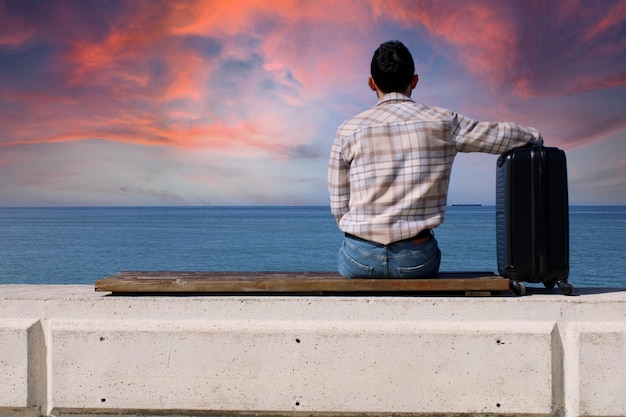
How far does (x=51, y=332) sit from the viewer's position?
2.93 m

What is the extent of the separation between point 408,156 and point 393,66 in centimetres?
47

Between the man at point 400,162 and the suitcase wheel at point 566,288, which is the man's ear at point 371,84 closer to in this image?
the man at point 400,162

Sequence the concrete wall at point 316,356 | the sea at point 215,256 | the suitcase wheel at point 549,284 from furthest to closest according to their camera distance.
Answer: the sea at point 215,256
the suitcase wheel at point 549,284
the concrete wall at point 316,356

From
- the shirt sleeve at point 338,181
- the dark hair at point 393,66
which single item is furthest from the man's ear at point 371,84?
the shirt sleeve at point 338,181

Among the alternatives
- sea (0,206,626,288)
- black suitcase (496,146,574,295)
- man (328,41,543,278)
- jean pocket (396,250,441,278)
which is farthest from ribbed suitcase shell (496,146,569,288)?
sea (0,206,626,288)

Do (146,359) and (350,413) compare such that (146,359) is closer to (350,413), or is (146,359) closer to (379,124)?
(350,413)

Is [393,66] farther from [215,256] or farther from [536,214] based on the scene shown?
[215,256]

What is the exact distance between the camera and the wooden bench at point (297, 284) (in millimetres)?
2865

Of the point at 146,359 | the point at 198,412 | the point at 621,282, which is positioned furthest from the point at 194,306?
the point at 621,282

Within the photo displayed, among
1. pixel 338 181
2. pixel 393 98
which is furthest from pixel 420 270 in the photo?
pixel 393 98

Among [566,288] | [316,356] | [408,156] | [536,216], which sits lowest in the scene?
[316,356]

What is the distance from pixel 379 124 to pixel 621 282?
3108 cm

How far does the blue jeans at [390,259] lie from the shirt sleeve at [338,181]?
6.9 inches

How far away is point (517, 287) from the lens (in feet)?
9.61
